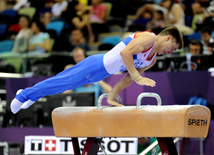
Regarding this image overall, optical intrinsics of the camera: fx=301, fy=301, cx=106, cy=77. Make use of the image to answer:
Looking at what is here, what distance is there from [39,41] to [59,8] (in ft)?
5.92

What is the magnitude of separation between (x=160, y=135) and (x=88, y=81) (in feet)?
3.63

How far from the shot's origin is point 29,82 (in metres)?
6.21

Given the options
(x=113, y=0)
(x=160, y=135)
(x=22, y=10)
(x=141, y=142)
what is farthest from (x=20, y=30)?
(x=160, y=135)

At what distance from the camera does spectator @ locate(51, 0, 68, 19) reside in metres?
9.66

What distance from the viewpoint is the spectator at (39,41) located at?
8.27 metres

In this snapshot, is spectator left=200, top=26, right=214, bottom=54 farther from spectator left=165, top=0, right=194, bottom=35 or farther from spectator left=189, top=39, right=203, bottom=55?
spectator left=165, top=0, right=194, bottom=35

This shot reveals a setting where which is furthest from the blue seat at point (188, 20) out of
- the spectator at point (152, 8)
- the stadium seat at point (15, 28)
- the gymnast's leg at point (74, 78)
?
the stadium seat at point (15, 28)

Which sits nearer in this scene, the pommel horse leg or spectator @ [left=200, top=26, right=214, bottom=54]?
the pommel horse leg

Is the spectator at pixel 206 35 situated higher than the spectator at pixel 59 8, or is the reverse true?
the spectator at pixel 59 8

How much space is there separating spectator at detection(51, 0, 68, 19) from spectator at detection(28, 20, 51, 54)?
3.07 feet

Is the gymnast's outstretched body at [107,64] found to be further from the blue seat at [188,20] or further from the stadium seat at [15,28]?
the stadium seat at [15,28]

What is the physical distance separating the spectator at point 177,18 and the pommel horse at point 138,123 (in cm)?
463

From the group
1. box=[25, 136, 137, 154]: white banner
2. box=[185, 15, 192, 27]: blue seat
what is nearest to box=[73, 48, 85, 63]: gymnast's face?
box=[25, 136, 137, 154]: white banner

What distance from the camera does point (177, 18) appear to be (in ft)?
25.1
